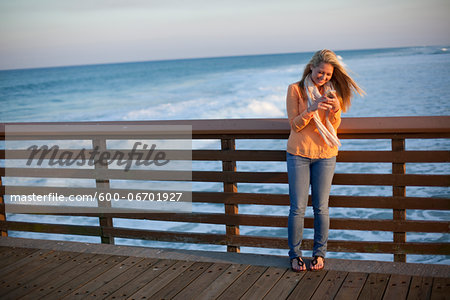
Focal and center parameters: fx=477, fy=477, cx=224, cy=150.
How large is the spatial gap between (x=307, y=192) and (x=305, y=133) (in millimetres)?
367

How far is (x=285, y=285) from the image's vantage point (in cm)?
270

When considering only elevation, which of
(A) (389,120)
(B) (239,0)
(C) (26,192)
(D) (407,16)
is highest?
(B) (239,0)

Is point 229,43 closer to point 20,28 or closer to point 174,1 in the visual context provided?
point 174,1

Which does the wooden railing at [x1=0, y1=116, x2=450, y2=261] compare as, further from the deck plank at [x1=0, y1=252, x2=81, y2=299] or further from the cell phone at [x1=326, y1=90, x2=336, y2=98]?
the deck plank at [x1=0, y1=252, x2=81, y2=299]

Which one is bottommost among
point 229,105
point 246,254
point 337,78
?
point 229,105

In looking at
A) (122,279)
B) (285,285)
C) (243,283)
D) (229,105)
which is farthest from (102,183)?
(229,105)

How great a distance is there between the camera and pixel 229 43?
34.7 metres

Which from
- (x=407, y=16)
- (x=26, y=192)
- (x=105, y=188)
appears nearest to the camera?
(x=105, y=188)

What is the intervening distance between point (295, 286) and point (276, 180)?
76cm

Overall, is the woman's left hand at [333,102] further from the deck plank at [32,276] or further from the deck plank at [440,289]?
the deck plank at [32,276]

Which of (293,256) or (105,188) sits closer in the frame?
(293,256)

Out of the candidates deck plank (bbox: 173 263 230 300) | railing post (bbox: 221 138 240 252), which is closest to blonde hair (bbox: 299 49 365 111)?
railing post (bbox: 221 138 240 252)

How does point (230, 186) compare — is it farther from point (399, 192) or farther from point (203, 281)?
point (399, 192)

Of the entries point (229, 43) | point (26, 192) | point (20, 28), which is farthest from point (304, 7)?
point (26, 192)
